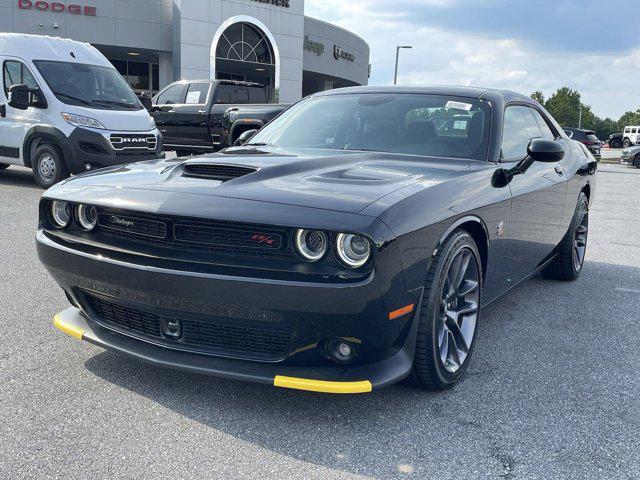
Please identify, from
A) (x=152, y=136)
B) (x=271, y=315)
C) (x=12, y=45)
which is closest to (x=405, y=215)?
(x=271, y=315)

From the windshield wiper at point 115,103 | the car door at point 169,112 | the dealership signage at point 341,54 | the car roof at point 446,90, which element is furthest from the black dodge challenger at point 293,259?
the dealership signage at point 341,54

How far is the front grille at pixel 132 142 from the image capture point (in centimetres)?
986

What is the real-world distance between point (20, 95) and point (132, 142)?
5.53 ft

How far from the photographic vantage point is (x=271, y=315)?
255 centimetres

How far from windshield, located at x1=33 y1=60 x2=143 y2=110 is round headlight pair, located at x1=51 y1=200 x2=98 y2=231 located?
23.7ft

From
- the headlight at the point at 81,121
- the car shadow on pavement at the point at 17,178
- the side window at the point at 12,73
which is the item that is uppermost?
the side window at the point at 12,73

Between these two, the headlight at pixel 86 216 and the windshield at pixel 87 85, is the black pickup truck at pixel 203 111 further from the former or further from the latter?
the headlight at pixel 86 216

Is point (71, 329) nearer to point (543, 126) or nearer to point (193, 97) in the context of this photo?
point (543, 126)

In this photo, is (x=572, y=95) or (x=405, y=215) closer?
(x=405, y=215)

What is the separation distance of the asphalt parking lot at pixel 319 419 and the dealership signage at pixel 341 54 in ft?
137

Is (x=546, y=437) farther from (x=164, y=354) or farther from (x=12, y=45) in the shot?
(x=12, y=45)

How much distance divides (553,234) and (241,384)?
8.79 feet

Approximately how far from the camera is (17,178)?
1166 centimetres

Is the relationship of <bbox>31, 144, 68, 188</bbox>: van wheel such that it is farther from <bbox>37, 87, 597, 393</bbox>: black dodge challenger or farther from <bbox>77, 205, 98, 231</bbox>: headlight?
<bbox>77, 205, 98, 231</bbox>: headlight
